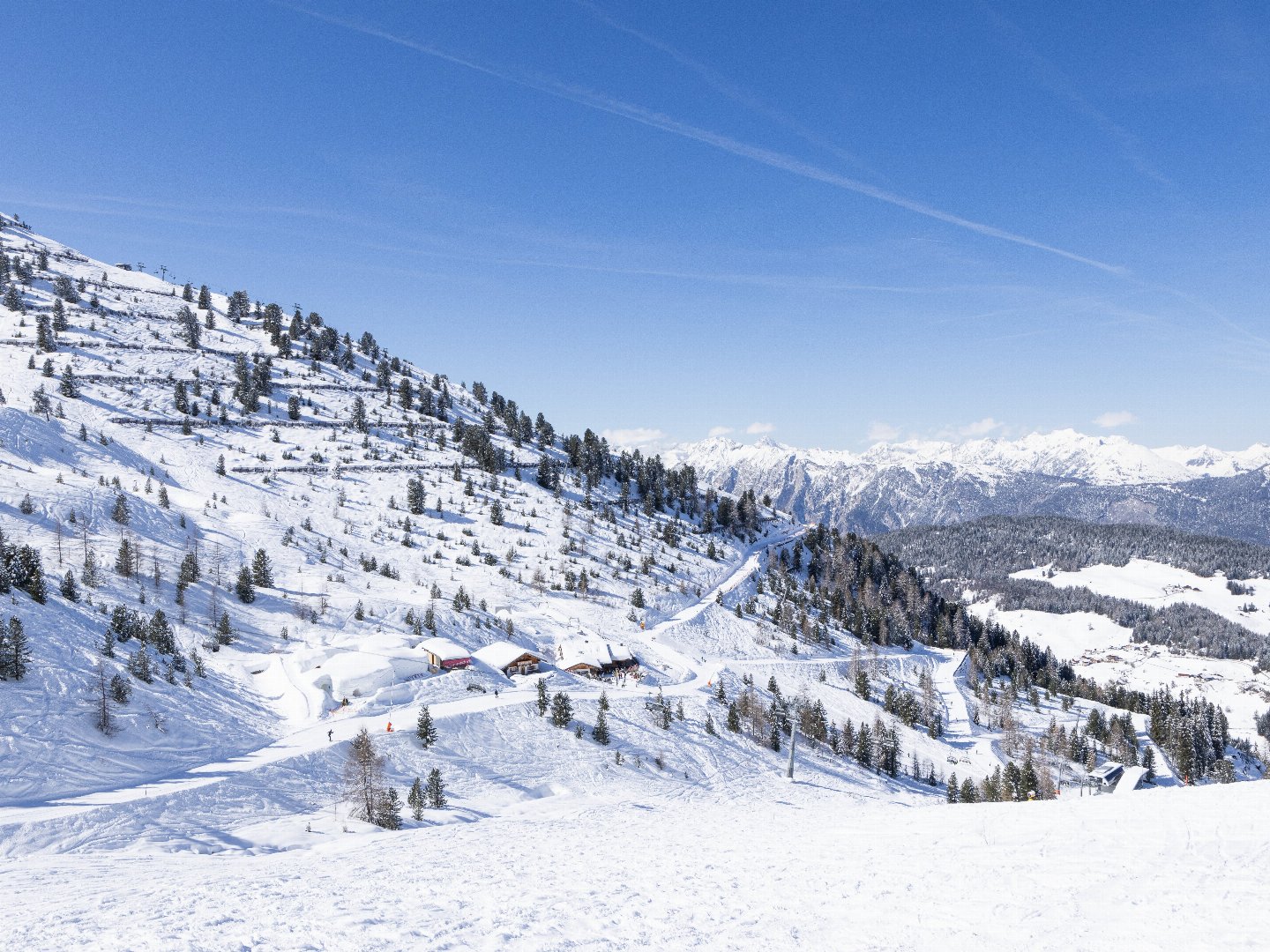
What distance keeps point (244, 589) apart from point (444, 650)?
72.6 ft

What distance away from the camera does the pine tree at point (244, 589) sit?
207 ft

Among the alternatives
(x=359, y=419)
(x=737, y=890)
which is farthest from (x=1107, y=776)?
(x=359, y=419)

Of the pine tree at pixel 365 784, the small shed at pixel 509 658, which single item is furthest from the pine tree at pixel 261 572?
the pine tree at pixel 365 784

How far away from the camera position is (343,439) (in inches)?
5153

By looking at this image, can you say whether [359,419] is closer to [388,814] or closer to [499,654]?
[499,654]

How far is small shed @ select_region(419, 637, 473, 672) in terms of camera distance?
194 feet

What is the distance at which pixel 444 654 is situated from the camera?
59.6m

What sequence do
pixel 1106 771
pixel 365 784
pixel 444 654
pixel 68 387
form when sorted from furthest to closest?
pixel 68 387
pixel 1106 771
pixel 444 654
pixel 365 784

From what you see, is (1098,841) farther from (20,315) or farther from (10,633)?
(20,315)

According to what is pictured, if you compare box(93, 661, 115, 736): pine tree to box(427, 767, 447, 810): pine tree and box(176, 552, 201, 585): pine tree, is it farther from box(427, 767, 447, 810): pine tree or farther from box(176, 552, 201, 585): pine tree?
box(176, 552, 201, 585): pine tree

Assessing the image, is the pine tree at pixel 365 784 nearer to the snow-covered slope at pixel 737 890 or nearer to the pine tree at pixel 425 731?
the snow-covered slope at pixel 737 890

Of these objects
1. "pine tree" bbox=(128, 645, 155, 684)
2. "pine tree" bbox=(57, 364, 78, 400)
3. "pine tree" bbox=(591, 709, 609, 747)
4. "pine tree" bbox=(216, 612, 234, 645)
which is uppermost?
"pine tree" bbox=(57, 364, 78, 400)

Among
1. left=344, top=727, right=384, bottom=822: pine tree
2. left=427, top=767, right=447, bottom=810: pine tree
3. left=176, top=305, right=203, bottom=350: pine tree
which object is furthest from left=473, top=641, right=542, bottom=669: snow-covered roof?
left=176, top=305, right=203, bottom=350: pine tree

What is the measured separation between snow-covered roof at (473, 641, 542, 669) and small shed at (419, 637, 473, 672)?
2.20m
